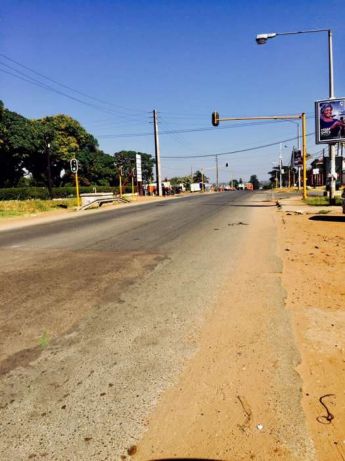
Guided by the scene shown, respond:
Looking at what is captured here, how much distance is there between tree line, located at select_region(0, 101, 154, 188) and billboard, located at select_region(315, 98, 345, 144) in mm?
23685

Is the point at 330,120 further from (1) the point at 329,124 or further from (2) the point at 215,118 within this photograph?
(2) the point at 215,118

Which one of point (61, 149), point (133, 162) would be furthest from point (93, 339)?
point (133, 162)

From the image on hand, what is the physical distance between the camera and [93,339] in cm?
407

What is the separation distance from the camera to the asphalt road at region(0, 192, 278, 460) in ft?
8.55

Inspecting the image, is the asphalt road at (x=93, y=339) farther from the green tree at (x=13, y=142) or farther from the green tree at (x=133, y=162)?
the green tree at (x=133, y=162)

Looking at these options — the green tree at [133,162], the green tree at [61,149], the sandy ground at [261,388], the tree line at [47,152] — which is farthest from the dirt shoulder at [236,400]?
the green tree at [133,162]

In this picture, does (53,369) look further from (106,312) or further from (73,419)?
(106,312)

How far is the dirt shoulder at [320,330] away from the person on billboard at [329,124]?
15.7 metres

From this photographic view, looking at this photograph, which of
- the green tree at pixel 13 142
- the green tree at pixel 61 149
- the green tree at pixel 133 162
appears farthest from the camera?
the green tree at pixel 133 162

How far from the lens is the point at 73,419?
2707 mm

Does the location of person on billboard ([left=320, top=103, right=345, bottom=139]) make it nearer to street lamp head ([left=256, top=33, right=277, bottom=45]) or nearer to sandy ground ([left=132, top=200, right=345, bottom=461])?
street lamp head ([left=256, top=33, right=277, bottom=45])

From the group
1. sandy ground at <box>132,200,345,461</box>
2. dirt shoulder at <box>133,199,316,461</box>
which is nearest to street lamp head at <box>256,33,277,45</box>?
sandy ground at <box>132,200,345,461</box>

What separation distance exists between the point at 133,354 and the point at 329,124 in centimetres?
2305

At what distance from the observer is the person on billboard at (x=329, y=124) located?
22969 millimetres
